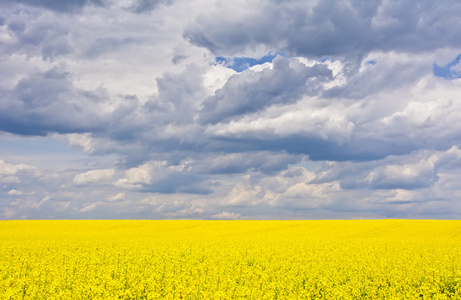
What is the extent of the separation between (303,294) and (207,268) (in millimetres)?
4336

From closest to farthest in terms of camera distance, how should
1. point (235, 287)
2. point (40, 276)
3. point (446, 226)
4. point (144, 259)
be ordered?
point (235, 287) < point (40, 276) < point (144, 259) < point (446, 226)

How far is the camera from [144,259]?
17438 mm

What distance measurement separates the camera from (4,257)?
61.3 feet

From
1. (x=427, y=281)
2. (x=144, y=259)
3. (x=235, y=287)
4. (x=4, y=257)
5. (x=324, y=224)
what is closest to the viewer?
(x=235, y=287)

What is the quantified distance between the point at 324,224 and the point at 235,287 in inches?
1156

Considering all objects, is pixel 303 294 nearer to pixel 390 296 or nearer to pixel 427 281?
pixel 390 296

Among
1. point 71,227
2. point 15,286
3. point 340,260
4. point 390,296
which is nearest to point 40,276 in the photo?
point 15,286

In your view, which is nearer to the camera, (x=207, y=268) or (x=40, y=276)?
(x=40, y=276)

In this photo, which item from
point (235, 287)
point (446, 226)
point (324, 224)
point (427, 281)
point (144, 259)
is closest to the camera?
point (235, 287)

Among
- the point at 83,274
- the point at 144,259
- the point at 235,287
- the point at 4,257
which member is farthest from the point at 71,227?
the point at 235,287

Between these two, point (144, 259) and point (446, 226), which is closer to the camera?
point (144, 259)

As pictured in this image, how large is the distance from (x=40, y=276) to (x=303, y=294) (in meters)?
8.42

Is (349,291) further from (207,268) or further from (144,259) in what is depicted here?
(144,259)

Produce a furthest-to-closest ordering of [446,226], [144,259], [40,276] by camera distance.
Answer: [446,226] → [144,259] → [40,276]
